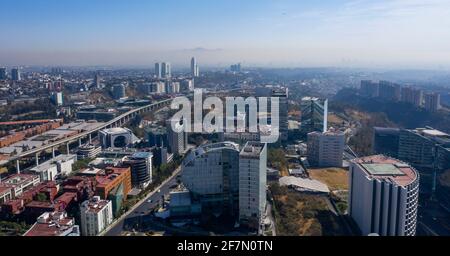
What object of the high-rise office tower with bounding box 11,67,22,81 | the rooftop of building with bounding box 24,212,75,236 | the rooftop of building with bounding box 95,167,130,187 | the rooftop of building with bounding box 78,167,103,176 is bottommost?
the rooftop of building with bounding box 78,167,103,176

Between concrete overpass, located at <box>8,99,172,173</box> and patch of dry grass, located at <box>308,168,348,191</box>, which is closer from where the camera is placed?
patch of dry grass, located at <box>308,168,348,191</box>

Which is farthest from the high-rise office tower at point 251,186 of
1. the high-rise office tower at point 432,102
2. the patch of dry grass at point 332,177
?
the high-rise office tower at point 432,102

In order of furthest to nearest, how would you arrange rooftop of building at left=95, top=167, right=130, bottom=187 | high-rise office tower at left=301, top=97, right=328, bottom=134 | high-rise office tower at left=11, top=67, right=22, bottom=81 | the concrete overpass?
high-rise office tower at left=11, top=67, right=22, bottom=81 < high-rise office tower at left=301, top=97, right=328, bottom=134 < the concrete overpass < rooftop of building at left=95, top=167, right=130, bottom=187

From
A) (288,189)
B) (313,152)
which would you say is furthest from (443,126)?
(288,189)

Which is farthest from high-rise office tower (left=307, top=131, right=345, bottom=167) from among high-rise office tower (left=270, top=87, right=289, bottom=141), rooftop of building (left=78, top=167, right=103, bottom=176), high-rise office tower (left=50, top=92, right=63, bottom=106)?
high-rise office tower (left=50, top=92, right=63, bottom=106)

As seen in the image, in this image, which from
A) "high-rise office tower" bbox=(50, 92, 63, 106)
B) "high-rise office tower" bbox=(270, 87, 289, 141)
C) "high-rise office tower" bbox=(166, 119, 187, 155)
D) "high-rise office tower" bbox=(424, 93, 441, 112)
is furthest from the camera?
"high-rise office tower" bbox=(50, 92, 63, 106)

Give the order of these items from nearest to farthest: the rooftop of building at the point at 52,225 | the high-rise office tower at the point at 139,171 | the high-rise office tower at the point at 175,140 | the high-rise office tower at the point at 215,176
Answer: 1. the rooftop of building at the point at 52,225
2. the high-rise office tower at the point at 215,176
3. the high-rise office tower at the point at 139,171
4. the high-rise office tower at the point at 175,140

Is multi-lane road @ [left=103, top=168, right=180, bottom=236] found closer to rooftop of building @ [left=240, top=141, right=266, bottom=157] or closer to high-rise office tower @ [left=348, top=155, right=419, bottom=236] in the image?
rooftop of building @ [left=240, top=141, right=266, bottom=157]

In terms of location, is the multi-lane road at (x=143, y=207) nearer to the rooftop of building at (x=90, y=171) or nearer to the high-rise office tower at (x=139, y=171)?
the high-rise office tower at (x=139, y=171)
